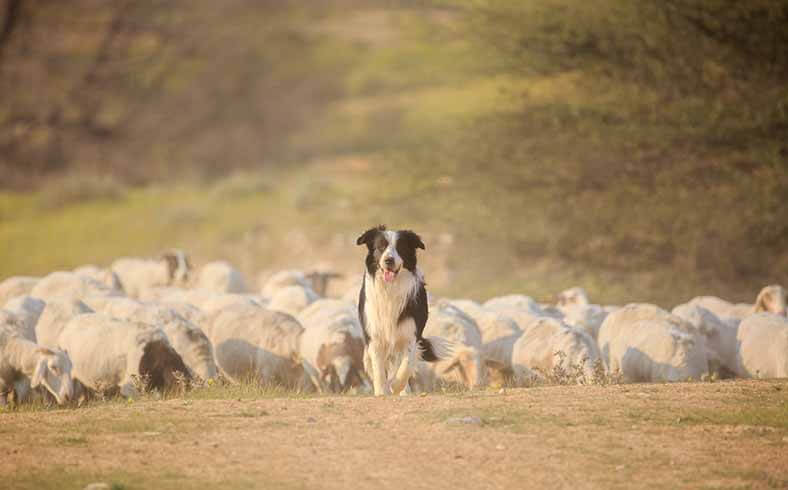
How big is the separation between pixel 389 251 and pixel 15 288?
7.63m

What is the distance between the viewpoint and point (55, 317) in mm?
13367

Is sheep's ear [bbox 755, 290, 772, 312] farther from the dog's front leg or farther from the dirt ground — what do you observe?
the dog's front leg

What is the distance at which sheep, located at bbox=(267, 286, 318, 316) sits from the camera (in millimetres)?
15742

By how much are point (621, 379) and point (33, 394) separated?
5.25 meters

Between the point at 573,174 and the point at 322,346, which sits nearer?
the point at 322,346

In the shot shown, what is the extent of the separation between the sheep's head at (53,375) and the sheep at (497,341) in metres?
3.84

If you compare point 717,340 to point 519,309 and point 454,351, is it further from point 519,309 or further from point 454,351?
point 454,351

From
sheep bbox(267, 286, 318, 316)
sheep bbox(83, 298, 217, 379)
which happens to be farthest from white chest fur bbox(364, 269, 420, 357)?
sheep bbox(267, 286, 318, 316)

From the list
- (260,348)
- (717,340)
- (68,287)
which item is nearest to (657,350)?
(717,340)

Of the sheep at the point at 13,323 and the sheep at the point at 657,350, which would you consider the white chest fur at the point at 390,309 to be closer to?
the sheep at the point at 657,350

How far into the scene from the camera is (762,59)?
2134 centimetres

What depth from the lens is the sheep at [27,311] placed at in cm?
1320

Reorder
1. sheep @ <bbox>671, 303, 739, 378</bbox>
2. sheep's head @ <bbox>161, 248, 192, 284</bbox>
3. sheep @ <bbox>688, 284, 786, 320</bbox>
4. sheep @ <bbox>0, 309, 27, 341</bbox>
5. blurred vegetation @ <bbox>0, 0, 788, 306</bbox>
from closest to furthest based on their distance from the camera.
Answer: sheep @ <bbox>0, 309, 27, 341</bbox>
sheep @ <bbox>671, 303, 739, 378</bbox>
sheep @ <bbox>688, 284, 786, 320</bbox>
sheep's head @ <bbox>161, 248, 192, 284</bbox>
blurred vegetation @ <bbox>0, 0, 788, 306</bbox>

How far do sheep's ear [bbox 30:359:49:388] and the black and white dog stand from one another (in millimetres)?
2740
